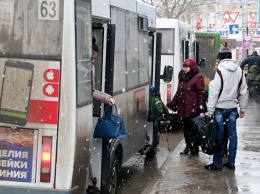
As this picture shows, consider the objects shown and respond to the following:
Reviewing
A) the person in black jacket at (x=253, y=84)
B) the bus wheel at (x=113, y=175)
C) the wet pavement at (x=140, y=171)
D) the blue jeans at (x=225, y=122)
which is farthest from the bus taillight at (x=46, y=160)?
the person in black jacket at (x=253, y=84)

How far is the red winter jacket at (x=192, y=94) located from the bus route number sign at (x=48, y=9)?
6076 millimetres

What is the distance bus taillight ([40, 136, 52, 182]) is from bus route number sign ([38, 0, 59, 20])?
1084 mm

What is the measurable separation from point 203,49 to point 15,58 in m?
23.6

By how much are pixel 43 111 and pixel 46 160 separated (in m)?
0.45

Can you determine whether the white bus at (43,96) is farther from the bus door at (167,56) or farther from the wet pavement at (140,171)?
the bus door at (167,56)

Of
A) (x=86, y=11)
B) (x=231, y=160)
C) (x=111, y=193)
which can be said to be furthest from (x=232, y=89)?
(x=86, y=11)

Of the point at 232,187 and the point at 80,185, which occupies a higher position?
the point at 80,185

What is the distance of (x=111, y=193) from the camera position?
8492mm

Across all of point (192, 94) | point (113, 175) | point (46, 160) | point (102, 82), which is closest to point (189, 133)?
point (192, 94)

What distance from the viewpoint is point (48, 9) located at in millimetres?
6453

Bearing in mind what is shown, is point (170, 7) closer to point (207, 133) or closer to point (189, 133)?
point (189, 133)

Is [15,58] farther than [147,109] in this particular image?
No

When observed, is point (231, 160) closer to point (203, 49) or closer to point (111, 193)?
point (111, 193)

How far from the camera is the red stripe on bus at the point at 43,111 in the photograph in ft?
21.1
